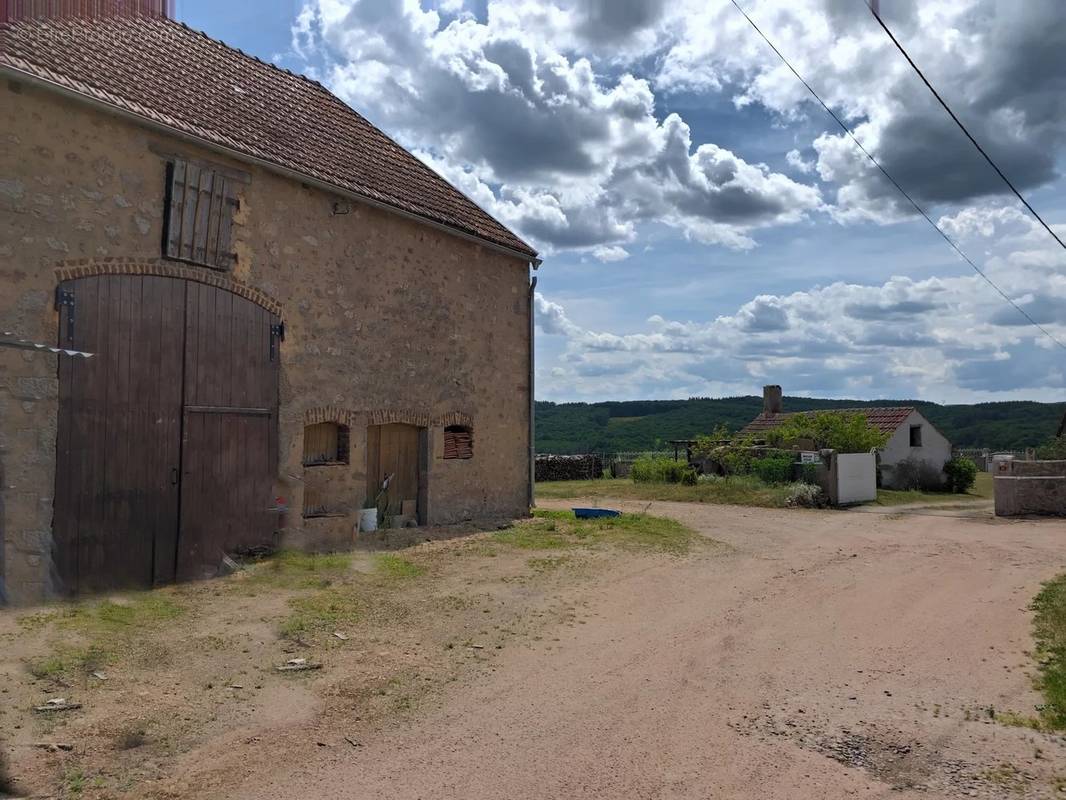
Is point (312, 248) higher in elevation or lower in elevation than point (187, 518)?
higher

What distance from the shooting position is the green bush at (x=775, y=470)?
23797 mm

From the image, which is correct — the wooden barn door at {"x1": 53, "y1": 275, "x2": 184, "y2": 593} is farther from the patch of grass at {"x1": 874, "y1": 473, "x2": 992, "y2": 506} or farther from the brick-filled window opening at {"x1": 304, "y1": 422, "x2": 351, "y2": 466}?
the patch of grass at {"x1": 874, "y1": 473, "x2": 992, "y2": 506}

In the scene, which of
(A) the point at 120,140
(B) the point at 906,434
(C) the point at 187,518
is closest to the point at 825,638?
(C) the point at 187,518

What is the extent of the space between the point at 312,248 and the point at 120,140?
282 cm

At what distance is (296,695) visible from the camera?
18.3 feet

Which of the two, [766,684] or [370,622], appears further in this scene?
[370,622]

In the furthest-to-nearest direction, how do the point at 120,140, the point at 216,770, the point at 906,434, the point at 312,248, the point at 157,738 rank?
the point at 906,434, the point at 312,248, the point at 120,140, the point at 157,738, the point at 216,770

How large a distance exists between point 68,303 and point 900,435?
102 ft

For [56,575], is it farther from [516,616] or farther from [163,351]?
[516,616]

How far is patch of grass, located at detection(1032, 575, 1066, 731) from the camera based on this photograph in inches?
211

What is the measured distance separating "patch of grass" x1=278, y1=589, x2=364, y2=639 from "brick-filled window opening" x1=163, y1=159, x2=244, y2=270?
428 centimetres

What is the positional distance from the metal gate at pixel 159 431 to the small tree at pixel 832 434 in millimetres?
19112

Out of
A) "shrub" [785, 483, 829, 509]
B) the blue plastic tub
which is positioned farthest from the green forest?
the blue plastic tub

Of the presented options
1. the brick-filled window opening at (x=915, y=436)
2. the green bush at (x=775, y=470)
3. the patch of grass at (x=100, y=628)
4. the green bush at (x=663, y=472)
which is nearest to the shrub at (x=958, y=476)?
the brick-filled window opening at (x=915, y=436)
